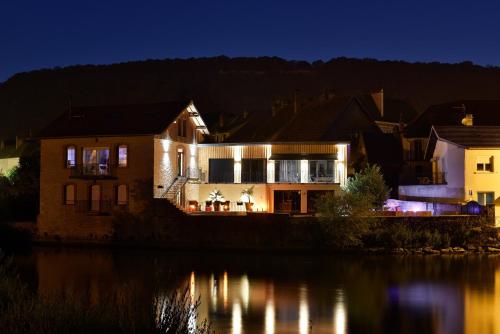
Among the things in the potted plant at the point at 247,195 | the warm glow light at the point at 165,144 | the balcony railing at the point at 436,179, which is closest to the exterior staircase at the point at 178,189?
the warm glow light at the point at 165,144

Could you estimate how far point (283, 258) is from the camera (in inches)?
1574

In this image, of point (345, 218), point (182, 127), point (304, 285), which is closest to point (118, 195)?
point (182, 127)

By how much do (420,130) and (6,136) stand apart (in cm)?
6091

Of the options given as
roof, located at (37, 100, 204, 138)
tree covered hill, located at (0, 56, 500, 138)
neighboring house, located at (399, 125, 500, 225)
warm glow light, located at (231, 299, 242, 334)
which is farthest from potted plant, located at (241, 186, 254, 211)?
tree covered hill, located at (0, 56, 500, 138)

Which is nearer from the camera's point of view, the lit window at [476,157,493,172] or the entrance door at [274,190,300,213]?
the lit window at [476,157,493,172]

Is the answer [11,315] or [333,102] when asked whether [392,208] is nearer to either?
[333,102]

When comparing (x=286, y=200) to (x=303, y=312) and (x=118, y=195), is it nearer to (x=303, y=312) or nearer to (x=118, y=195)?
(x=118, y=195)

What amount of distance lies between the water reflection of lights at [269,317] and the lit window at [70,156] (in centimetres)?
2451

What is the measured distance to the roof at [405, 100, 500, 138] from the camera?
61256 mm

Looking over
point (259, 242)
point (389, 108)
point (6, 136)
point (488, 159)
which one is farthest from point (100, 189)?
point (6, 136)

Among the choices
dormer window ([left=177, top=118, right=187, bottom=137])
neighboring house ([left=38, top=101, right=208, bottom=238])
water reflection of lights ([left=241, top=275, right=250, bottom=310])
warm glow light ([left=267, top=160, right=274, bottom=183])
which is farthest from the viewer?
warm glow light ([left=267, top=160, right=274, bottom=183])

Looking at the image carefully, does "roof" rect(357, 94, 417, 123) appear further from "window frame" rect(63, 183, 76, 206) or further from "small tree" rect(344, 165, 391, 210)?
"window frame" rect(63, 183, 76, 206)

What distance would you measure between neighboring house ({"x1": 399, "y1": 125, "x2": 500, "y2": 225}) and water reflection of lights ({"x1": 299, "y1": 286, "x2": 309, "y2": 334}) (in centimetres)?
1784

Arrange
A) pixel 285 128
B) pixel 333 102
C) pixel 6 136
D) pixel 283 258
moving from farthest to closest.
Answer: pixel 6 136 < pixel 333 102 < pixel 285 128 < pixel 283 258
